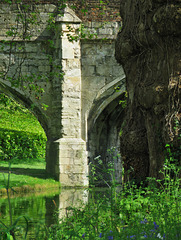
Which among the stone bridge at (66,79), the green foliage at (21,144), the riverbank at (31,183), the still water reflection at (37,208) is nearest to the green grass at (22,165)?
the riverbank at (31,183)

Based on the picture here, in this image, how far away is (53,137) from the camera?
14078 millimetres

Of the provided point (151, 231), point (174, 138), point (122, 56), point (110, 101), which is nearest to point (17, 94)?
point (110, 101)

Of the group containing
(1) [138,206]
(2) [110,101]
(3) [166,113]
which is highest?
(2) [110,101]

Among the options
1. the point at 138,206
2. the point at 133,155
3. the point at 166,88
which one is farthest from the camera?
the point at 133,155

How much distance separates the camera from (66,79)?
13789mm

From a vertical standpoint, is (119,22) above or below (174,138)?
above

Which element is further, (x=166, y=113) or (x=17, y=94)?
(x=17, y=94)

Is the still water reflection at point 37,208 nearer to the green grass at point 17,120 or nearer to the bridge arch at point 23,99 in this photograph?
the bridge arch at point 23,99

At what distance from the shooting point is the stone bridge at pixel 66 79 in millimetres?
13602

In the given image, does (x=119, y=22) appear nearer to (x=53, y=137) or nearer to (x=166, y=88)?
(x=53, y=137)

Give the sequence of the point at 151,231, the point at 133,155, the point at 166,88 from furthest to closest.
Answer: the point at 133,155 → the point at 166,88 → the point at 151,231

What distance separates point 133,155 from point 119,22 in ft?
29.8

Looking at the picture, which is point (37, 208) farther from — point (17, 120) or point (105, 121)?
point (17, 120)

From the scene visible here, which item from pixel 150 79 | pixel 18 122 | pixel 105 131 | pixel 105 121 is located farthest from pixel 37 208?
pixel 18 122
